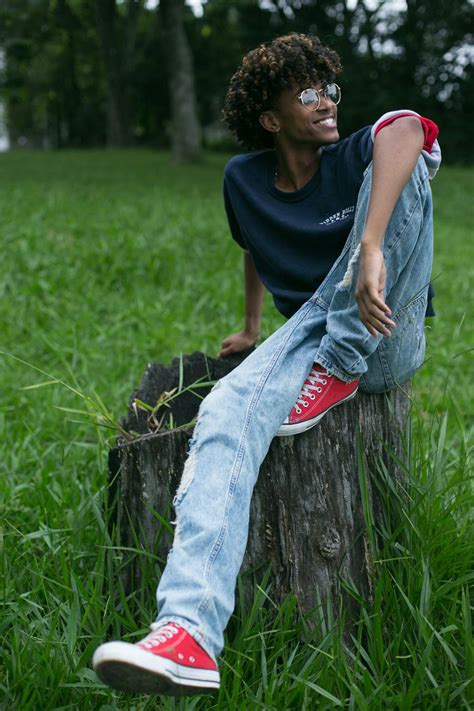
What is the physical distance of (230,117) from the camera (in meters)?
2.54

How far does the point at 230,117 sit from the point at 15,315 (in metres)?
3.27

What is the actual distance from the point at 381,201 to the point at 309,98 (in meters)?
0.51

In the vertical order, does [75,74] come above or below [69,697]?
above

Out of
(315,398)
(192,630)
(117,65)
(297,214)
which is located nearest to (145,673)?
(192,630)

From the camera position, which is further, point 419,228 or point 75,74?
point 75,74

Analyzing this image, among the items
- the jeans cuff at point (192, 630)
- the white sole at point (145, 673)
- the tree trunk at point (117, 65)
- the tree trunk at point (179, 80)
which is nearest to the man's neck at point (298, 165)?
the jeans cuff at point (192, 630)

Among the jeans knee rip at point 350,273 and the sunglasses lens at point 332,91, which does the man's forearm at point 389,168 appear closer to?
the jeans knee rip at point 350,273

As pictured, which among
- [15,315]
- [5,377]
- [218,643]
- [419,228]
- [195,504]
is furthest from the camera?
[15,315]

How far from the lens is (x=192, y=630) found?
1697mm

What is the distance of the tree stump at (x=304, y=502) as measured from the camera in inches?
83.3

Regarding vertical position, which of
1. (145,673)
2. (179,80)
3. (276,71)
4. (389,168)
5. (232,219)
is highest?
(179,80)

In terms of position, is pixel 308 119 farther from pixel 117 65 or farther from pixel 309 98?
pixel 117 65

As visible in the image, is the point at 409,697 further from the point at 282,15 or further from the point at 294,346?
the point at 282,15

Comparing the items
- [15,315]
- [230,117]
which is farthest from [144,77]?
[230,117]
